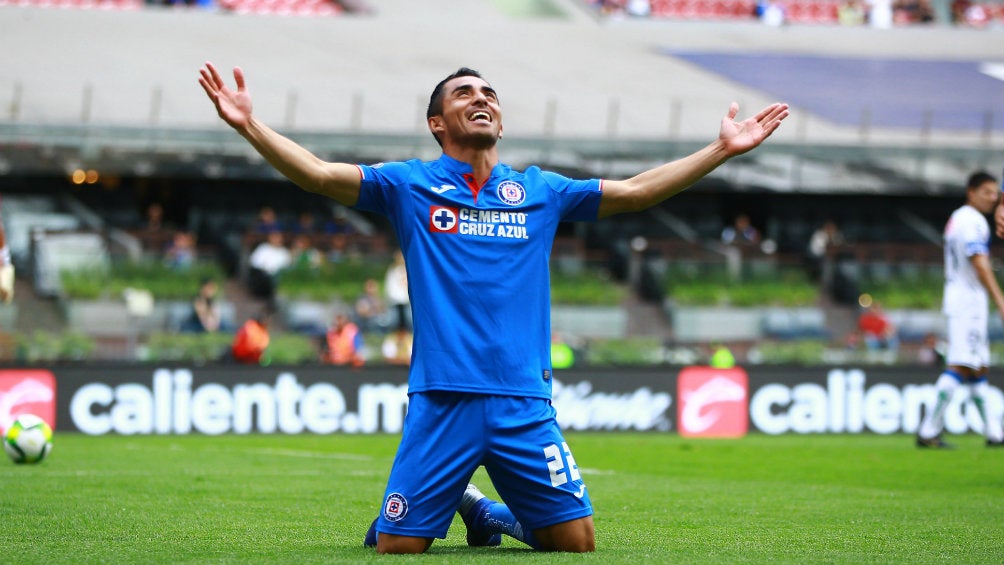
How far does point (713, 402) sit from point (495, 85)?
1241cm

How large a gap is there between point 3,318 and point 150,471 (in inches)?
402

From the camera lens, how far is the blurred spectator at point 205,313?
71.3 ft

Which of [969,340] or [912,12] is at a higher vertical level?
[912,12]

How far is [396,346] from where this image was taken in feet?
71.1

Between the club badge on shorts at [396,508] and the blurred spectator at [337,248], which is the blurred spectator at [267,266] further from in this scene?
the club badge on shorts at [396,508]

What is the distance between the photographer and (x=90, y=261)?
75.9 ft

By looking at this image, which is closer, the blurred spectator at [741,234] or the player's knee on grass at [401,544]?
the player's knee on grass at [401,544]

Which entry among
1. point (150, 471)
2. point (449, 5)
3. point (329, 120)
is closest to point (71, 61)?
point (329, 120)

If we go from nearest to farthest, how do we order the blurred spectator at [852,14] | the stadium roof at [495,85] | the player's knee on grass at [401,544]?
the player's knee on grass at [401,544], the stadium roof at [495,85], the blurred spectator at [852,14]

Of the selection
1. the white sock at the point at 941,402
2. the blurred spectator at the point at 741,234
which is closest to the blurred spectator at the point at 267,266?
the blurred spectator at the point at 741,234

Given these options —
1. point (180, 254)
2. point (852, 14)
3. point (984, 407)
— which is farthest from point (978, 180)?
point (852, 14)

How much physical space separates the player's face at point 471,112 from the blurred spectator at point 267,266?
1851 centimetres

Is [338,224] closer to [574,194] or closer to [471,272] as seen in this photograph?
[574,194]

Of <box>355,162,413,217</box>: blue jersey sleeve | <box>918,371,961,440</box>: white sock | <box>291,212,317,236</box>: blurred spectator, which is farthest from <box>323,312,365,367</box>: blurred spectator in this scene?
<box>355,162,413,217</box>: blue jersey sleeve
